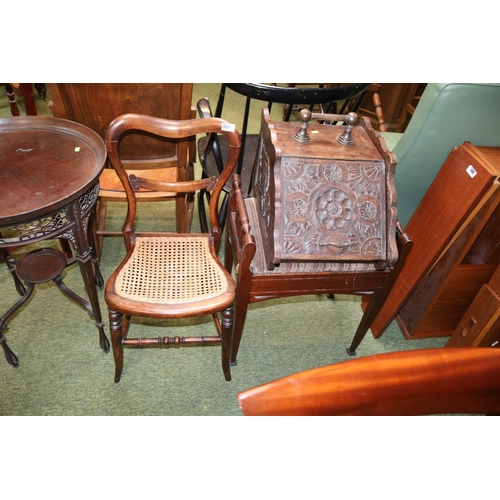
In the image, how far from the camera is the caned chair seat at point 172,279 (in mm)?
1406

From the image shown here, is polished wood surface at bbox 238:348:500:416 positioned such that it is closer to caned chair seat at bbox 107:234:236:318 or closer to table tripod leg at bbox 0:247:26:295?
caned chair seat at bbox 107:234:236:318

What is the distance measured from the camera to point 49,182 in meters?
1.39

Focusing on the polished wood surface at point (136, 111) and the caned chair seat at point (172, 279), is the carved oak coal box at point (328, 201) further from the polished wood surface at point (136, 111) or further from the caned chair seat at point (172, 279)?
the polished wood surface at point (136, 111)

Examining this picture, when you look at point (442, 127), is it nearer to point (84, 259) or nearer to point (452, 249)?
point (452, 249)

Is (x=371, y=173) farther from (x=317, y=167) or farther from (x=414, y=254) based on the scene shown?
(x=414, y=254)

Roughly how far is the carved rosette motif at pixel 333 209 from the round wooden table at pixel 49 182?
712 millimetres

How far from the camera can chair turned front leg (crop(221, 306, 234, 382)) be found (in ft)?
4.99

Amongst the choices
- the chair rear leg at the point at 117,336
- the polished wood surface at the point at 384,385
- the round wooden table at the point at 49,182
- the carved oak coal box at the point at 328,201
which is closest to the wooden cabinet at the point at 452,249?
the carved oak coal box at the point at 328,201

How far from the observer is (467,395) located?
0.68 metres

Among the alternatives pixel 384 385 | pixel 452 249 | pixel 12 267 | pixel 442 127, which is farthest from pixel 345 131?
pixel 12 267

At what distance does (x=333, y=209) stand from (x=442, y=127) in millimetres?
659

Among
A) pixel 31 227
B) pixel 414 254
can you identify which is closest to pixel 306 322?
pixel 414 254

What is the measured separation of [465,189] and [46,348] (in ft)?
6.36

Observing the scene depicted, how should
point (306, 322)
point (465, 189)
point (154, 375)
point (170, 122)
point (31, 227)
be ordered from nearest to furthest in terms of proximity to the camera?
point (31, 227) < point (170, 122) < point (465, 189) < point (154, 375) < point (306, 322)
